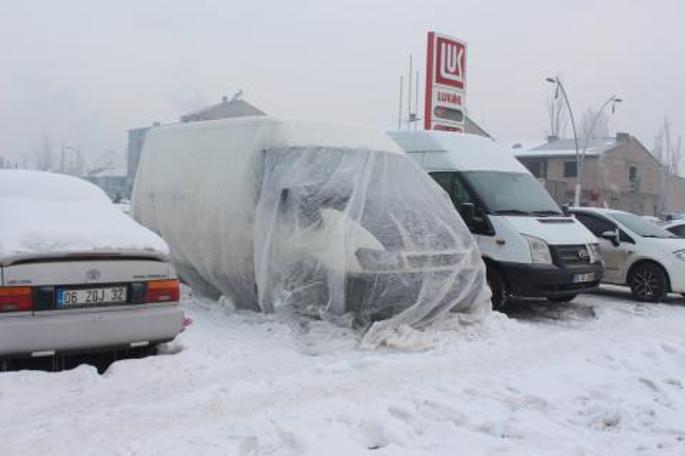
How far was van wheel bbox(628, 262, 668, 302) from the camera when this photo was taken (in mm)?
10648

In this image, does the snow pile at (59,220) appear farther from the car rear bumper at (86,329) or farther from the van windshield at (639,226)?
the van windshield at (639,226)

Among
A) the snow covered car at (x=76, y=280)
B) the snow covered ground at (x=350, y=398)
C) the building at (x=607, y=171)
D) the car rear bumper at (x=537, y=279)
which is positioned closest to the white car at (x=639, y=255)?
the car rear bumper at (x=537, y=279)

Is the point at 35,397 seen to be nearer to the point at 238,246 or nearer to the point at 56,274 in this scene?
the point at 56,274

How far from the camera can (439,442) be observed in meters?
4.19

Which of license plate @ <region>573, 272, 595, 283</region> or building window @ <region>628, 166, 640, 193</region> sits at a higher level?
building window @ <region>628, 166, 640, 193</region>

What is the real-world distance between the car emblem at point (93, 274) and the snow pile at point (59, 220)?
0.53ft

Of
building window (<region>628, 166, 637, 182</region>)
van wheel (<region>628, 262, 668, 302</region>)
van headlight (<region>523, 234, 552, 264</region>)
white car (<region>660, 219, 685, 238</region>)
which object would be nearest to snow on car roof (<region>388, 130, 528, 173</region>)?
van headlight (<region>523, 234, 552, 264</region>)

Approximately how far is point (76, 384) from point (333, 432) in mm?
1988

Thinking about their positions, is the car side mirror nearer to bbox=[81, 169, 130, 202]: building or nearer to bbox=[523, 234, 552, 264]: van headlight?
bbox=[523, 234, 552, 264]: van headlight

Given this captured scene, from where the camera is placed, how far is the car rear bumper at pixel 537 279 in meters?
8.59

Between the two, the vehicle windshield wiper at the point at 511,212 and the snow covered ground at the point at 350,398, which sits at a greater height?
the vehicle windshield wiper at the point at 511,212

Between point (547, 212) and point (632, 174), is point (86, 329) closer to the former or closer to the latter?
point (547, 212)

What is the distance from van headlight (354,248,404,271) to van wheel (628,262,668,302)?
5.74 meters

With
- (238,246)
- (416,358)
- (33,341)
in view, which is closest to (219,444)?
(33,341)
